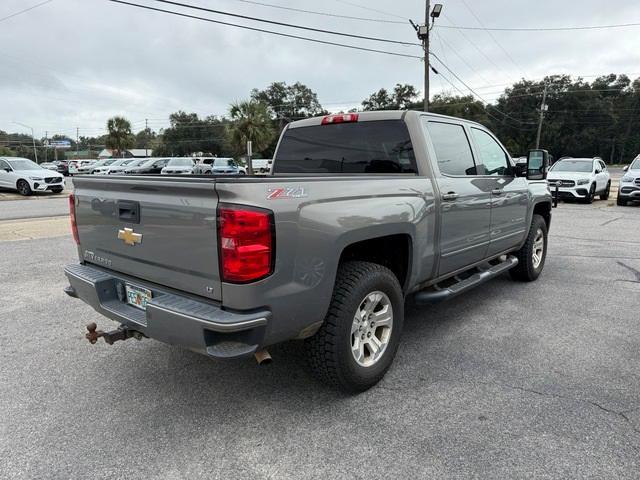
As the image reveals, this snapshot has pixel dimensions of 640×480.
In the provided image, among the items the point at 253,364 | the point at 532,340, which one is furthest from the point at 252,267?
the point at 532,340

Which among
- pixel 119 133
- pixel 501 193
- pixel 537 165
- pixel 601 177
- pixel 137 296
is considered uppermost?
pixel 119 133

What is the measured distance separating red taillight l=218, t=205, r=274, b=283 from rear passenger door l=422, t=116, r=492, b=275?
6.04ft

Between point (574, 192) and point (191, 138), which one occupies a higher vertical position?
point (191, 138)

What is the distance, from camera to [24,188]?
18.8 m

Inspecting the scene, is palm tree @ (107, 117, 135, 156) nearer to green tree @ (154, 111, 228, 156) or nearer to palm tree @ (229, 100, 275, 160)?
palm tree @ (229, 100, 275, 160)

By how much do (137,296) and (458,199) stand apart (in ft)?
8.74

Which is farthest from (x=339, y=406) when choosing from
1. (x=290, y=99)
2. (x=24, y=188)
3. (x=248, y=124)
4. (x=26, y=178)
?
(x=290, y=99)

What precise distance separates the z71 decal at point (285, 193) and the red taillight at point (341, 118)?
5.81ft

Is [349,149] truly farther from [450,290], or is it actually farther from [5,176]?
[5,176]

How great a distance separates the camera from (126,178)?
287 cm

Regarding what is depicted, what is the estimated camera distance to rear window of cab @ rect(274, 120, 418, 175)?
380cm

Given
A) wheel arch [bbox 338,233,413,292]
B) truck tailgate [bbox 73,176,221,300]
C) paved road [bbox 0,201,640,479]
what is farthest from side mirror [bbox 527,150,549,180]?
truck tailgate [bbox 73,176,221,300]

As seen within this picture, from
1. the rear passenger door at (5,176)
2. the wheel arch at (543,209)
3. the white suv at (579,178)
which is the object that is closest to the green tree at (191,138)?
the rear passenger door at (5,176)

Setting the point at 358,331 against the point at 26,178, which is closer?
the point at 358,331
